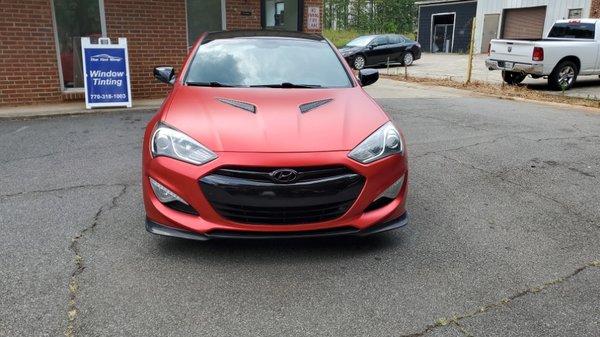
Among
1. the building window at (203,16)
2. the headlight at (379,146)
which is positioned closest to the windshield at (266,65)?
the headlight at (379,146)

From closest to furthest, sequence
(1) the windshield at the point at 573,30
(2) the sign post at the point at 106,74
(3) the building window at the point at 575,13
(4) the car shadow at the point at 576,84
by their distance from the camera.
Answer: (2) the sign post at the point at 106,74
(1) the windshield at the point at 573,30
(4) the car shadow at the point at 576,84
(3) the building window at the point at 575,13

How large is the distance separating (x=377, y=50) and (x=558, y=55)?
363 inches

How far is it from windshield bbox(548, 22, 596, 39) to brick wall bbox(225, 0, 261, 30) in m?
8.71

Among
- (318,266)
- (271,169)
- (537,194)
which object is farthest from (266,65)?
(537,194)

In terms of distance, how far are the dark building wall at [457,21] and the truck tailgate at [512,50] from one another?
18.6 meters

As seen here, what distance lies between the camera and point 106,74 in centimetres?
911

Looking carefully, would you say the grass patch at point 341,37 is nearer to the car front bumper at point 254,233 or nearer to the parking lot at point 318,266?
the parking lot at point 318,266

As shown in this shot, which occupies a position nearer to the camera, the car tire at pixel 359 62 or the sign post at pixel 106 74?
→ the sign post at pixel 106 74

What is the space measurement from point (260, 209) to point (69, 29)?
8259 mm

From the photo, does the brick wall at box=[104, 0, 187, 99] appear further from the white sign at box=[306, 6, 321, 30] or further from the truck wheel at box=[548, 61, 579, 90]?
the truck wheel at box=[548, 61, 579, 90]

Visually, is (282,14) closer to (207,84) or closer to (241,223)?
(207,84)

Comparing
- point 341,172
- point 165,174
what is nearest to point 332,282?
point 341,172

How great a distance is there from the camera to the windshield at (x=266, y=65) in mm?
4336

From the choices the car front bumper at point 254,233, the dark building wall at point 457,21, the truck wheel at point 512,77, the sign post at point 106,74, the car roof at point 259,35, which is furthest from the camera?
the dark building wall at point 457,21
